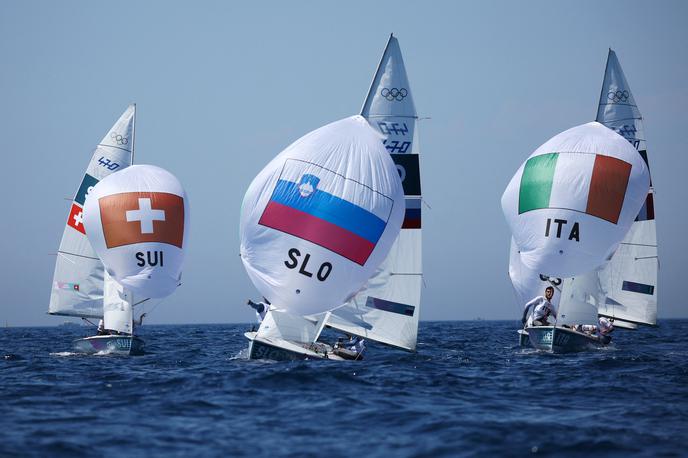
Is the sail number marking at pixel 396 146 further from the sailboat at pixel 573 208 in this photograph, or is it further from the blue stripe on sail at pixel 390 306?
the sailboat at pixel 573 208

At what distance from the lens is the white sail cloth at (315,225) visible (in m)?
20.5

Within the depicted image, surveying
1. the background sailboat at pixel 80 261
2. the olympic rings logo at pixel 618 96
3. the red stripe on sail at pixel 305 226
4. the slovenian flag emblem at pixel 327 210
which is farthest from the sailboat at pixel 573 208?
the background sailboat at pixel 80 261

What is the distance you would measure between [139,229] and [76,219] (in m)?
5.47

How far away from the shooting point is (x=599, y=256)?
2605 cm

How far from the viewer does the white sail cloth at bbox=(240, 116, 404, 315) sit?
67.2ft

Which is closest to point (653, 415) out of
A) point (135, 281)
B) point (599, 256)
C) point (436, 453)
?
point (436, 453)

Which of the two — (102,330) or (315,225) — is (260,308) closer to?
(315,225)

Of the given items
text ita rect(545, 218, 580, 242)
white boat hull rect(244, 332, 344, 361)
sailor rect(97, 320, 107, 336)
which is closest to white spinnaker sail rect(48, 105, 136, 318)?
sailor rect(97, 320, 107, 336)

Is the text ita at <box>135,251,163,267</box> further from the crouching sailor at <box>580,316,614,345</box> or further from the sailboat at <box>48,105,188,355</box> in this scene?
the crouching sailor at <box>580,316,614,345</box>

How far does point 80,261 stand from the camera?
104 feet

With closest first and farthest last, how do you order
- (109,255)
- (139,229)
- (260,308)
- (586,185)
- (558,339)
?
1. (260,308)
2. (586,185)
3. (558,339)
4. (139,229)
5. (109,255)

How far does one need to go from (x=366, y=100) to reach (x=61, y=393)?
11.7m

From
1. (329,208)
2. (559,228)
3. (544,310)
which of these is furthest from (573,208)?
(329,208)

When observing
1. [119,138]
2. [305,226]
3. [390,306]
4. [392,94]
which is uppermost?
[392,94]
